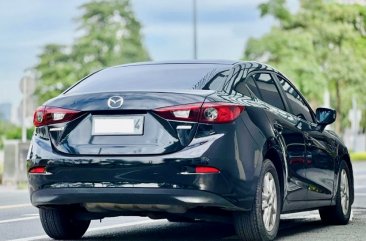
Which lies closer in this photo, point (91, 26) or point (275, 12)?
point (275, 12)

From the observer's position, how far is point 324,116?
988 cm

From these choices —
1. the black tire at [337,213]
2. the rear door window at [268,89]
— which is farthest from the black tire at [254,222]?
the black tire at [337,213]

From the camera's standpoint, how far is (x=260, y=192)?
26.2ft

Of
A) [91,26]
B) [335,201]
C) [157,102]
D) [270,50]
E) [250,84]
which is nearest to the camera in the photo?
[157,102]

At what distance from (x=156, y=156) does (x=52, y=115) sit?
3.04ft

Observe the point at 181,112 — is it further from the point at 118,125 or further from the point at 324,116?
the point at 324,116

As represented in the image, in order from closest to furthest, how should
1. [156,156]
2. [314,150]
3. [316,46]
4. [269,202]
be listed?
[156,156] < [269,202] < [314,150] < [316,46]

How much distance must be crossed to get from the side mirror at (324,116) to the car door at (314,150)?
2.4 inches

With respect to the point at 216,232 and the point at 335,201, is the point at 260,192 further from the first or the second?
the point at 335,201

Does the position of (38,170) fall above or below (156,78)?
below

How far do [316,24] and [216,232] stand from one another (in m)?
47.7

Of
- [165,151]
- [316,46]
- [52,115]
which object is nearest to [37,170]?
[52,115]

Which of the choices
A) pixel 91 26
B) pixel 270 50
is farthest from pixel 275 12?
pixel 91 26

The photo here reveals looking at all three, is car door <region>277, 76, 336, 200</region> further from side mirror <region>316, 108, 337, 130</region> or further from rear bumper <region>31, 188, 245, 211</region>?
rear bumper <region>31, 188, 245, 211</region>
